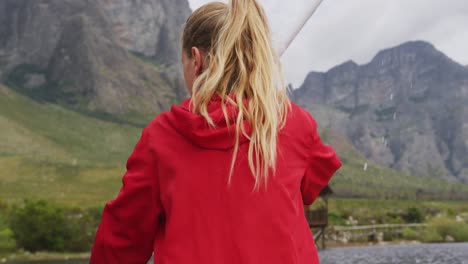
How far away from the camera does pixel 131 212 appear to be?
2.13 m

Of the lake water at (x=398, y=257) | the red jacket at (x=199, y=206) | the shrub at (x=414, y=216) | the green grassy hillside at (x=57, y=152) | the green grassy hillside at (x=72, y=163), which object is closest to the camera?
the red jacket at (x=199, y=206)

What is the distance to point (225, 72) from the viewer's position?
216 centimetres

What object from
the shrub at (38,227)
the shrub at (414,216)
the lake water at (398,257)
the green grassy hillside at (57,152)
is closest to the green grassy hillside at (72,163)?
the green grassy hillside at (57,152)

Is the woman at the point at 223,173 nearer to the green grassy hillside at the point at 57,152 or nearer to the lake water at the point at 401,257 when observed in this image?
the lake water at the point at 401,257

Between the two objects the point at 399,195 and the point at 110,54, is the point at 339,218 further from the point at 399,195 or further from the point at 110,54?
the point at 110,54

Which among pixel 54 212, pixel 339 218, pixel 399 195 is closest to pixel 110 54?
pixel 399 195

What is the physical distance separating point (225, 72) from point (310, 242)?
1.94 ft

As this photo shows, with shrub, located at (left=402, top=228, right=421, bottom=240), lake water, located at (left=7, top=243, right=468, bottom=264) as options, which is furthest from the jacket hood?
shrub, located at (left=402, top=228, right=421, bottom=240)

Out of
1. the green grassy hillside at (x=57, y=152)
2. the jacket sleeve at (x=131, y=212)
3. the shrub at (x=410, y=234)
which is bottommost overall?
the green grassy hillside at (x=57, y=152)

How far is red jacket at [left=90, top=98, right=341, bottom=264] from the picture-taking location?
6.65ft

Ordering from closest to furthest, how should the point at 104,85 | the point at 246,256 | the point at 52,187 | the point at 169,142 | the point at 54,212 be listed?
the point at 246,256, the point at 169,142, the point at 54,212, the point at 52,187, the point at 104,85

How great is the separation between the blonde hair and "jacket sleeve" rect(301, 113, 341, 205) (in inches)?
5.7

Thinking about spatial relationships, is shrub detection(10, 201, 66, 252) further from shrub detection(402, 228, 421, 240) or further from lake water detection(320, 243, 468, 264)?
shrub detection(402, 228, 421, 240)

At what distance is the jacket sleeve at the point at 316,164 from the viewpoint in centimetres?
229
